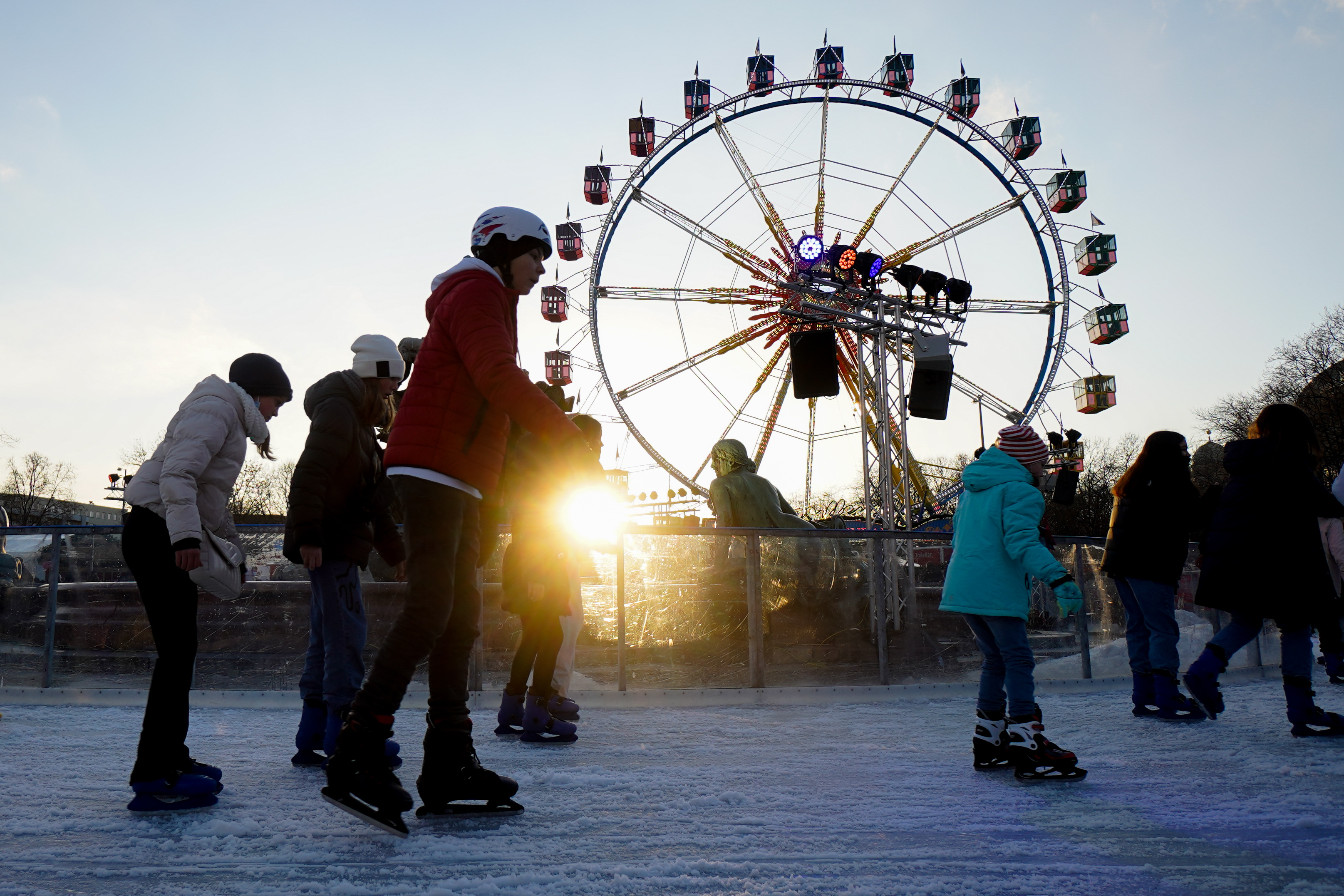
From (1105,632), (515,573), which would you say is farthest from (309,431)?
(1105,632)

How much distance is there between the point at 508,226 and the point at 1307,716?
3.66m

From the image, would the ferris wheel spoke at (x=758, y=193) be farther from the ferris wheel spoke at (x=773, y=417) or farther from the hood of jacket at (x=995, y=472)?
the hood of jacket at (x=995, y=472)

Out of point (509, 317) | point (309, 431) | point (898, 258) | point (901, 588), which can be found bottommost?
point (901, 588)

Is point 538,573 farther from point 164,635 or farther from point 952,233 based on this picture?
point 952,233

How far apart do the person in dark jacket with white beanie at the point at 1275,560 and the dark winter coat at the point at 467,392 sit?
3.17 m

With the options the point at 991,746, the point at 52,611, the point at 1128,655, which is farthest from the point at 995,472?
the point at 52,611

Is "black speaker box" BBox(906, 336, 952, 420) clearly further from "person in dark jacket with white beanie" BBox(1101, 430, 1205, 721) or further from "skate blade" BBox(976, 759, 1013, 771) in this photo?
"skate blade" BBox(976, 759, 1013, 771)

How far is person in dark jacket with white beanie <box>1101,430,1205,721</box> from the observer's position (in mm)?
4516

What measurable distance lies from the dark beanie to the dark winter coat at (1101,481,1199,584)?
3.74 meters

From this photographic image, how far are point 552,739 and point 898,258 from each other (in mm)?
18819

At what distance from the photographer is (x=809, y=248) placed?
15.4m

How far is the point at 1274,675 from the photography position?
21.9 ft

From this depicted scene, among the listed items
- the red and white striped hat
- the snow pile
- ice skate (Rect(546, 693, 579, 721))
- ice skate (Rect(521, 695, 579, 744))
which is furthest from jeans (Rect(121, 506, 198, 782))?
the snow pile

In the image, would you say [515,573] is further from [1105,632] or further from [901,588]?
[1105,632]
